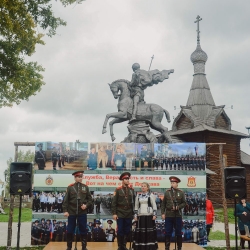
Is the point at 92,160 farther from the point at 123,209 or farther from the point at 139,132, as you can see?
the point at 123,209

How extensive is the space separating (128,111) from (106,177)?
293cm

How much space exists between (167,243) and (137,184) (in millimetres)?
2587

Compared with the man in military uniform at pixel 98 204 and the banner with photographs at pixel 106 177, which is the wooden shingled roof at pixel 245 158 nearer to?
the banner with photographs at pixel 106 177

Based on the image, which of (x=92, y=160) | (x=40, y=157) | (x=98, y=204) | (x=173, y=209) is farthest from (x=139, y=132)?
(x=173, y=209)

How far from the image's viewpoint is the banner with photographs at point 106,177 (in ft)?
37.3

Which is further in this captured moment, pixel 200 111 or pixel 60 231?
pixel 200 111

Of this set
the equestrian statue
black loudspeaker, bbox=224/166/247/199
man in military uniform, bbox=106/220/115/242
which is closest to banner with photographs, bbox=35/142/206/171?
man in military uniform, bbox=106/220/115/242

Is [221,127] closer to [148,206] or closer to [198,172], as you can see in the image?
[198,172]

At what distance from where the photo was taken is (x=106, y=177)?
453 inches

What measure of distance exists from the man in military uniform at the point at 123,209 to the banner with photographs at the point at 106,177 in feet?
8.09

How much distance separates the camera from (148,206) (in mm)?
8773

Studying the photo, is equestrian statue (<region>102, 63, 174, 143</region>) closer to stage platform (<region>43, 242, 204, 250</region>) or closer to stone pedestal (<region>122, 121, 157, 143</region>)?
stone pedestal (<region>122, 121, 157, 143</region>)

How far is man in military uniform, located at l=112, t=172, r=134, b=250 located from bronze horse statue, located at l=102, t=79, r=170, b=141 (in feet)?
15.4

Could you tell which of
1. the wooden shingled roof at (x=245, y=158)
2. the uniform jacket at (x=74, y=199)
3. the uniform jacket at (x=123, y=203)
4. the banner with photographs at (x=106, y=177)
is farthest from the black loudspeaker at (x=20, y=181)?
the wooden shingled roof at (x=245, y=158)
